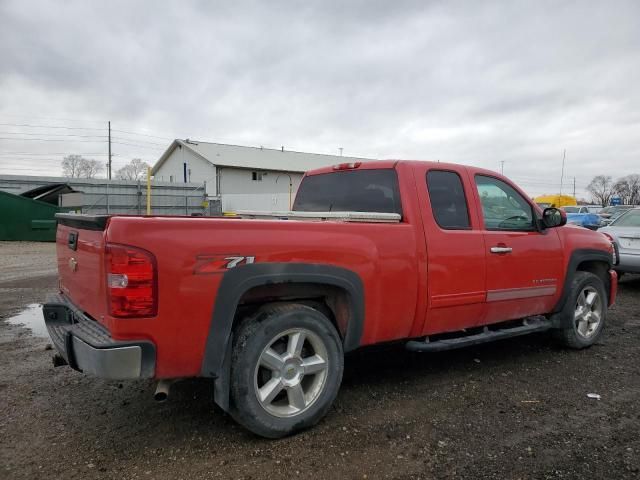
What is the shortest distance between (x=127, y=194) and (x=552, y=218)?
21.3 metres

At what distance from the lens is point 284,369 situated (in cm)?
317

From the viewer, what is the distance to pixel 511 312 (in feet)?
14.9

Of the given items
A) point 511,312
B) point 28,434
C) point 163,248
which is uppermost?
point 163,248

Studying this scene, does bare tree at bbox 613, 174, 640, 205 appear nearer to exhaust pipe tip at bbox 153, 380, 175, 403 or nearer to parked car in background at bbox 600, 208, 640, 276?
parked car in background at bbox 600, 208, 640, 276

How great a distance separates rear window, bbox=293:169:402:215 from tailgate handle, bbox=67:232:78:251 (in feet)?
7.22

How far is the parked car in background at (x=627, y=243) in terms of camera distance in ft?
28.6

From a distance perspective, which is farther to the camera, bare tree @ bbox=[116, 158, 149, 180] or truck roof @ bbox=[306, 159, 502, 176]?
bare tree @ bbox=[116, 158, 149, 180]

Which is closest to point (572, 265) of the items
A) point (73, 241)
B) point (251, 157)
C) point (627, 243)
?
point (73, 241)

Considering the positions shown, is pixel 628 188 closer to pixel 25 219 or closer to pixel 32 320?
pixel 25 219

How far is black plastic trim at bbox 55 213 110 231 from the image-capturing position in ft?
9.02

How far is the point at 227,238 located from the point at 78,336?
105 centimetres

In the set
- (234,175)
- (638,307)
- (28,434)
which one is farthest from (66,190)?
(234,175)

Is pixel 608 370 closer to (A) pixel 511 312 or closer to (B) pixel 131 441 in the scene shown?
(A) pixel 511 312

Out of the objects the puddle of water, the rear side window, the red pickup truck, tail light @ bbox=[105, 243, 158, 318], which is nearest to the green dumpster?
the puddle of water
